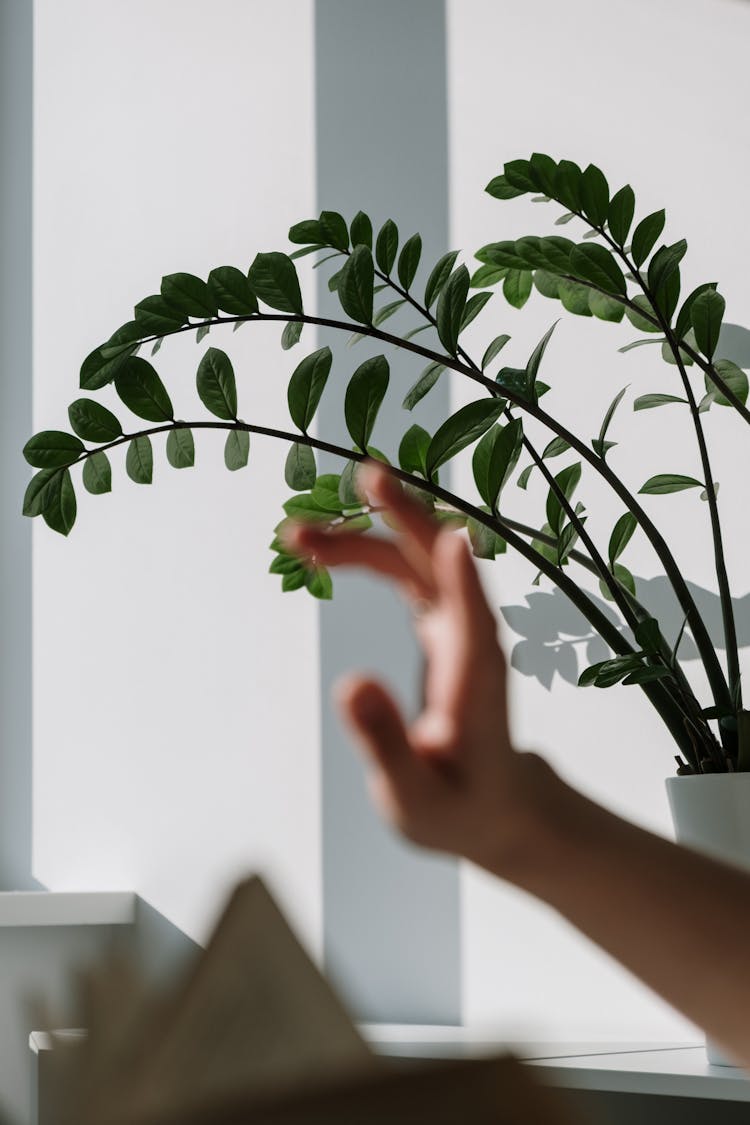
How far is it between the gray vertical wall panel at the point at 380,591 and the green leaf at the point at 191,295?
64 centimetres

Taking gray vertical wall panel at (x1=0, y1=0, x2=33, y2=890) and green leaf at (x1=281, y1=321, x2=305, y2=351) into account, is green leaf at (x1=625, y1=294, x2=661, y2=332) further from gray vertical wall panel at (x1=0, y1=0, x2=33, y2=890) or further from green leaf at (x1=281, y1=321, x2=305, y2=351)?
gray vertical wall panel at (x1=0, y1=0, x2=33, y2=890)

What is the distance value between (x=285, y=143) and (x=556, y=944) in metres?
1.33

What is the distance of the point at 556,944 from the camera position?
1547mm

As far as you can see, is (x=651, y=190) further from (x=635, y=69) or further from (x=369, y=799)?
(x=369, y=799)

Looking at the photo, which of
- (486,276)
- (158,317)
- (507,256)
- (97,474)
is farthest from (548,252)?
(97,474)

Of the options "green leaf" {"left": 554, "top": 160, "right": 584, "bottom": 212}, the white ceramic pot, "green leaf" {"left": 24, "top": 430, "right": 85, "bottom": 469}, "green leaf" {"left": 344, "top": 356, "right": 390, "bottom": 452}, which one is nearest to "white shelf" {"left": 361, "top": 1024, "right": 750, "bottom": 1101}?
the white ceramic pot

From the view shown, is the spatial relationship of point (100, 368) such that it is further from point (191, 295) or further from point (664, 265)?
point (664, 265)

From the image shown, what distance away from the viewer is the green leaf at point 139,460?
1.31m

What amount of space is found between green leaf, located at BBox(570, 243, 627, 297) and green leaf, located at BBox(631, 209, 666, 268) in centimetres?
3

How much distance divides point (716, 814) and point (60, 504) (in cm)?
70

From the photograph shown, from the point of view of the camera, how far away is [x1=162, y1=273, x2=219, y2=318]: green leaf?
1.19 meters

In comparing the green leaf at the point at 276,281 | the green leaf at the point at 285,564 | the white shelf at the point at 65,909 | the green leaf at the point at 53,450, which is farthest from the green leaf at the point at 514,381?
the white shelf at the point at 65,909

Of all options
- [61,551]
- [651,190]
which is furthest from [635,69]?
Result: [61,551]

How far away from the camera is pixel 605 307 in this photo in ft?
4.39
